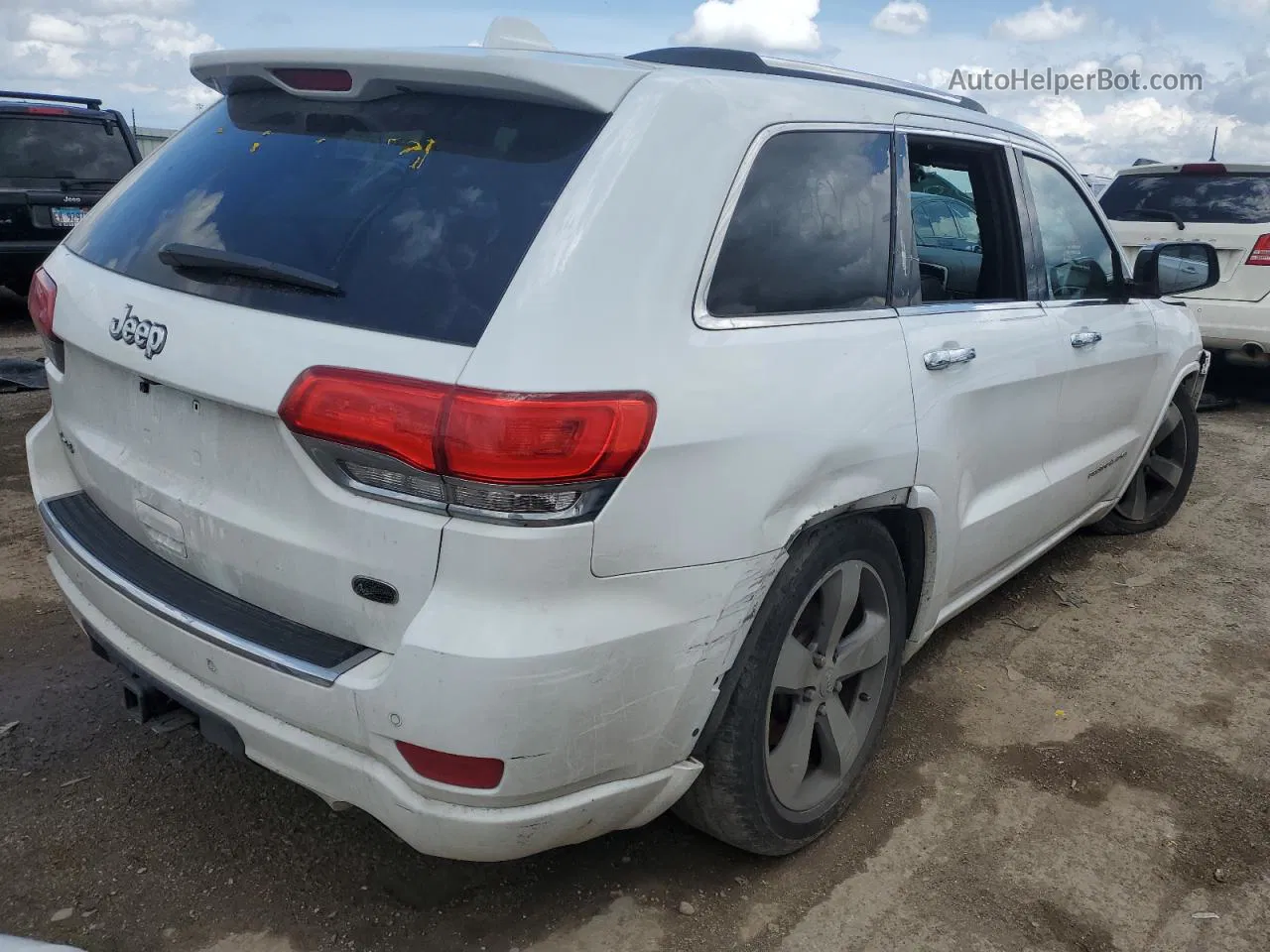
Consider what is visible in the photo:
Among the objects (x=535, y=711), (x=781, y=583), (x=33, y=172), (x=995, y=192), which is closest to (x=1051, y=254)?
(x=995, y=192)

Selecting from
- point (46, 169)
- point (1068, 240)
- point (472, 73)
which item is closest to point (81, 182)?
point (46, 169)

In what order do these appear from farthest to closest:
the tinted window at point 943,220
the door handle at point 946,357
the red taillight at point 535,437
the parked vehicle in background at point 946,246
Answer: the tinted window at point 943,220
the parked vehicle in background at point 946,246
the door handle at point 946,357
the red taillight at point 535,437

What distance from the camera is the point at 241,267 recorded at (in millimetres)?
2090

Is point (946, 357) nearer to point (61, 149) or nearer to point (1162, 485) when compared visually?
point (1162, 485)

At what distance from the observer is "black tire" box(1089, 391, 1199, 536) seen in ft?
16.3

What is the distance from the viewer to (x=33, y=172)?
29.7 ft

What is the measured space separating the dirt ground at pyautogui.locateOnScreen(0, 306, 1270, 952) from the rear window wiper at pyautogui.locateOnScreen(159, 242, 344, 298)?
4.51ft

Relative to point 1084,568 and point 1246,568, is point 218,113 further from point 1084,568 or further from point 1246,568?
point 1246,568

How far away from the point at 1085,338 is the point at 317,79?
2575 mm

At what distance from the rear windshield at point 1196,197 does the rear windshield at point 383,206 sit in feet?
21.6

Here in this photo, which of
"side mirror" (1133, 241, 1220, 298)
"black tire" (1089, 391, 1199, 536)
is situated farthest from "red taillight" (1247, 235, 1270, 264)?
"side mirror" (1133, 241, 1220, 298)

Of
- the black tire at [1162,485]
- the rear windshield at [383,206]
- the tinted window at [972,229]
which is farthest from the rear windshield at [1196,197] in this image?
the rear windshield at [383,206]

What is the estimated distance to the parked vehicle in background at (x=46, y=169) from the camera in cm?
884

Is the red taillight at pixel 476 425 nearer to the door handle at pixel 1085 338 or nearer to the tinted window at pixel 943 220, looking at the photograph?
the tinted window at pixel 943 220
